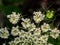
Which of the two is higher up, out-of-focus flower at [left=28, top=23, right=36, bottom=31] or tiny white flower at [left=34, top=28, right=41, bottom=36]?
out-of-focus flower at [left=28, top=23, right=36, bottom=31]

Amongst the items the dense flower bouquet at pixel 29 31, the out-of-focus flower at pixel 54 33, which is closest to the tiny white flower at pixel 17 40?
the dense flower bouquet at pixel 29 31

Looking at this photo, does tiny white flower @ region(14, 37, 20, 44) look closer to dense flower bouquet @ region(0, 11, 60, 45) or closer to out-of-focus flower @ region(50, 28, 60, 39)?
dense flower bouquet @ region(0, 11, 60, 45)

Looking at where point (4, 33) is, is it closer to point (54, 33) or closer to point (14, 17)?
point (14, 17)

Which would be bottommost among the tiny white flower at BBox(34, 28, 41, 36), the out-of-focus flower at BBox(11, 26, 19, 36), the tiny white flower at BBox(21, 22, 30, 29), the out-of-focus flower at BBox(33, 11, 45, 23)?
the tiny white flower at BBox(34, 28, 41, 36)

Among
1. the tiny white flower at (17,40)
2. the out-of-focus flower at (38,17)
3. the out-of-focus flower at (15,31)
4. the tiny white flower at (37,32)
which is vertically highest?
the out-of-focus flower at (38,17)

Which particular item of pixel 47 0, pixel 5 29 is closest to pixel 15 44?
pixel 5 29

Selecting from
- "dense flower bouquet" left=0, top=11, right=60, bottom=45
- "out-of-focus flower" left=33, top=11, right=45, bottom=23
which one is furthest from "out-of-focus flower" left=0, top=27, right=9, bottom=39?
"out-of-focus flower" left=33, top=11, right=45, bottom=23

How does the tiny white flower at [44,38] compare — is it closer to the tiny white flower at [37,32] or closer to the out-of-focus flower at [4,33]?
the tiny white flower at [37,32]

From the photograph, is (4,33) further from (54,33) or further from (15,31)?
(54,33)

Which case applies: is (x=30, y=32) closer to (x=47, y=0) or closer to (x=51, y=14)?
(x=51, y=14)

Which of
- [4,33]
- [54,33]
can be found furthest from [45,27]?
[4,33]
